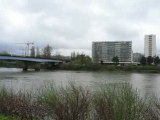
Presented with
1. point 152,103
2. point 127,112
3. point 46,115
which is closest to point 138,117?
point 127,112

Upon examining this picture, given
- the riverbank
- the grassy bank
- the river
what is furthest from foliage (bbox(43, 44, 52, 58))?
the grassy bank

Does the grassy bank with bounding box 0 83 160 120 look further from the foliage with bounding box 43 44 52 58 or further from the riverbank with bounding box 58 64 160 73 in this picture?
the foliage with bounding box 43 44 52 58

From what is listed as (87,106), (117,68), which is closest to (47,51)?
(117,68)

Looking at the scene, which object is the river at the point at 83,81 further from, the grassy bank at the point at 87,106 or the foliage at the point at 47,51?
the foliage at the point at 47,51

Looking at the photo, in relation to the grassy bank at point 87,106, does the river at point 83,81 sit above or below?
below

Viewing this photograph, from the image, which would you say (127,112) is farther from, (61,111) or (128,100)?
(61,111)

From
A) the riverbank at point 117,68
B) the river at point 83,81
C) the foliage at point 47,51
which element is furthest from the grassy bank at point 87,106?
the foliage at point 47,51

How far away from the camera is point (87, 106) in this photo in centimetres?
957

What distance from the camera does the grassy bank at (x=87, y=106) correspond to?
861 cm

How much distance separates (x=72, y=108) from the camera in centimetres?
946

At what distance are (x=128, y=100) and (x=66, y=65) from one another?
4929 inches

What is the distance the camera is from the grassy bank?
861 cm

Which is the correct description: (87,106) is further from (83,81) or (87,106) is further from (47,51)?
(47,51)

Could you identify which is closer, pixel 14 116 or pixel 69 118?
pixel 69 118
